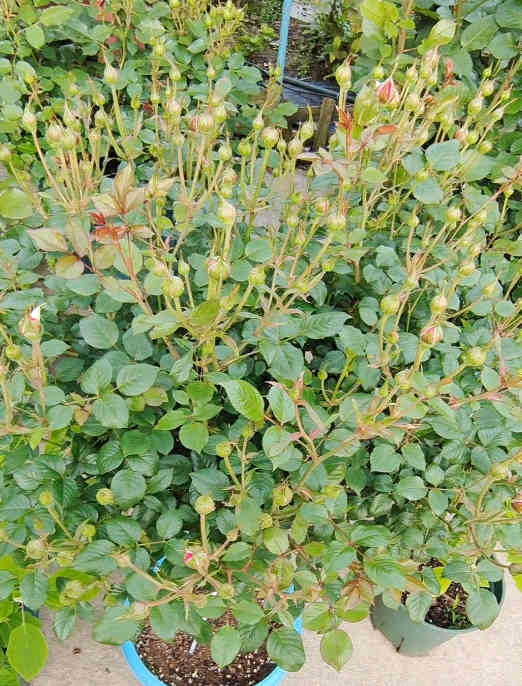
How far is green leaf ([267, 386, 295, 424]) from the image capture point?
640mm

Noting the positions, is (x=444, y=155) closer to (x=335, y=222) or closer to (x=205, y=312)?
(x=335, y=222)

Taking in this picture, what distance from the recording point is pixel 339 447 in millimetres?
675

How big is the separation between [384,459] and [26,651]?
660 millimetres

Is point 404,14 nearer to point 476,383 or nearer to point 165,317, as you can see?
point 476,383

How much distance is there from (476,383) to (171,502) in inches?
17.9

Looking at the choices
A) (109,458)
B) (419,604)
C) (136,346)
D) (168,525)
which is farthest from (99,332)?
(419,604)

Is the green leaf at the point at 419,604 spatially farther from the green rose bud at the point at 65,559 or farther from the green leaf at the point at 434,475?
the green rose bud at the point at 65,559

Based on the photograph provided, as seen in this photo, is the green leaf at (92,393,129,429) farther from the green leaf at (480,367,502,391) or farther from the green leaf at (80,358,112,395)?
the green leaf at (480,367,502,391)

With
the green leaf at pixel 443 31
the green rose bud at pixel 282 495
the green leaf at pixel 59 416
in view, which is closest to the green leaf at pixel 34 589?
the green leaf at pixel 59 416

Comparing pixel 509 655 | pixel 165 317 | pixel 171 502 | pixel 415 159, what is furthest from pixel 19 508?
pixel 509 655

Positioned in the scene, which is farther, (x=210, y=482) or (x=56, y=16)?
(x=56, y=16)

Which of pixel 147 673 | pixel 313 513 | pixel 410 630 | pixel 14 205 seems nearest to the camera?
pixel 313 513

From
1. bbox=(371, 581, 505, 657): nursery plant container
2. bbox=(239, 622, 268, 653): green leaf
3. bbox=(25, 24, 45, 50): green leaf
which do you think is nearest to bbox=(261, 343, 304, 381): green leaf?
bbox=(239, 622, 268, 653): green leaf

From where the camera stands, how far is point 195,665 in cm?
117
